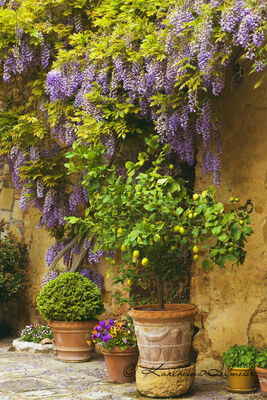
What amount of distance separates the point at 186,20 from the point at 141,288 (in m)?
2.26

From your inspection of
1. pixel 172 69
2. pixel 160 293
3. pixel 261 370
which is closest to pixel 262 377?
pixel 261 370

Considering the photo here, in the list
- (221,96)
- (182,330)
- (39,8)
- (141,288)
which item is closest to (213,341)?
(182,330)

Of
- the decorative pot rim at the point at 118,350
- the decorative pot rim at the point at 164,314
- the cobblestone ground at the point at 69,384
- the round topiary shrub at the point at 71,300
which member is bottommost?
the cobblestone ground at the point at 69,384

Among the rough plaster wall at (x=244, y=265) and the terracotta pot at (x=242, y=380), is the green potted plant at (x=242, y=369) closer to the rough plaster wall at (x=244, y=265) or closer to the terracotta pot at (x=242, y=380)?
the terracotta pot at (x=242, y=380)

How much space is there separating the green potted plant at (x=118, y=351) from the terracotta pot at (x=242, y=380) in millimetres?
759

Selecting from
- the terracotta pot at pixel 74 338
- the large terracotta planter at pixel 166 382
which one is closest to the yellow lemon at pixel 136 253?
the large terracotta planter at pixel 166 382

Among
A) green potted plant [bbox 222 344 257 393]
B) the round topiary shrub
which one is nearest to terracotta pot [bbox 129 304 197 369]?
green potted plant [bbox 222 344 257 393]

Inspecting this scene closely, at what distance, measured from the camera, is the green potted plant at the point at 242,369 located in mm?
4285

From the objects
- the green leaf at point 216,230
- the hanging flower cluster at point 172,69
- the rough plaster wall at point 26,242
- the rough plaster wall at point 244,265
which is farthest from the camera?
the rough plaster wall at point 26,242

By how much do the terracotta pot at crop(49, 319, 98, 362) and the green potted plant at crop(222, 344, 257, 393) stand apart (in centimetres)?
→ 152

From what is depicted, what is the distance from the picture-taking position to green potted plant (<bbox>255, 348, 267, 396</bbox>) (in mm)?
4079

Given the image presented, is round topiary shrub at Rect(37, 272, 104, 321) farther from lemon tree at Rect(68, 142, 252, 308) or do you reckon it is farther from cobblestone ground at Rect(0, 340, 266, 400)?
lemon tree at Rect(68, 142, 252, 308)

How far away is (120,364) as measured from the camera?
472 centimetres

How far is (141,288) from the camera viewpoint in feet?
18.6
